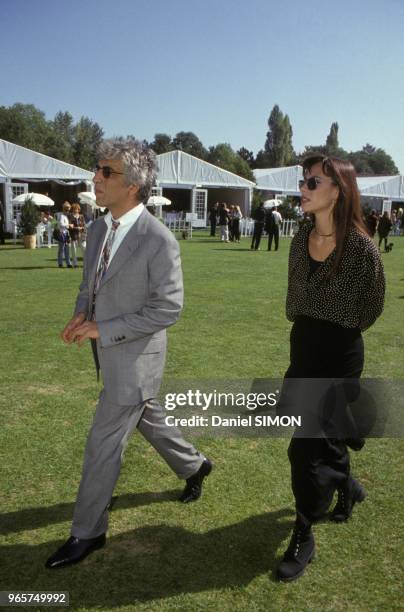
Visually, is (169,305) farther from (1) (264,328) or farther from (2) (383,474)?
(1) (264,328)

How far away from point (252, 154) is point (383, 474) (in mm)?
104121

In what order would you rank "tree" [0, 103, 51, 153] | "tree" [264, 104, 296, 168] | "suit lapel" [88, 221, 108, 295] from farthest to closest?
"tree" [264, 104, 296, 168] < "tree" [0, 103, 51, 153] < "suit lapel" [88, 221, 108, 295]

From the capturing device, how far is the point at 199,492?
3250 mm

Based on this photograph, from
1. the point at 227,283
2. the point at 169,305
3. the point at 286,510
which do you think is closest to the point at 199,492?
the point at 286,510

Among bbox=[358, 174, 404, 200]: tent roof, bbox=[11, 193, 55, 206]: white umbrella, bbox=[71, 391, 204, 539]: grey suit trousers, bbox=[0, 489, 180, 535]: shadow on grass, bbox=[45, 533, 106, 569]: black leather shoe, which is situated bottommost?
bbox=[0, 489, 180, 535]: shadow on grass

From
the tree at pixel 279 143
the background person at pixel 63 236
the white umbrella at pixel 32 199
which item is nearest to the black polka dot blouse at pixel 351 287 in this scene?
the background person at pixel 63 236

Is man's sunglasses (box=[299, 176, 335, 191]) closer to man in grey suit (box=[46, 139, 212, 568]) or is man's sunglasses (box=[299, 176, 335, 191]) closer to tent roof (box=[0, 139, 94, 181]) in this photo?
man in grey suit (box=[46, 139, 212, 568])

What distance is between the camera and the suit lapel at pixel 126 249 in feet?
8.19

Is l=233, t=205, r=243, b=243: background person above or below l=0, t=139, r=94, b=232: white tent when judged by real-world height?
below

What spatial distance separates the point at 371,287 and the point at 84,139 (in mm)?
77489

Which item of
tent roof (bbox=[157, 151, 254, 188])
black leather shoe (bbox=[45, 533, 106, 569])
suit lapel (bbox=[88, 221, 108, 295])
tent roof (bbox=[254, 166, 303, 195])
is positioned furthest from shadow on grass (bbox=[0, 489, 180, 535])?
tent roof (bbox=[254, 166, 303, 195])

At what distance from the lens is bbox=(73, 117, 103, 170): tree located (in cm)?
6606

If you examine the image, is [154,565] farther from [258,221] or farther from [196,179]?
[196,179]

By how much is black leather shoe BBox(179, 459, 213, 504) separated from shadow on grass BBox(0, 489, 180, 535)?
89 millimetres
